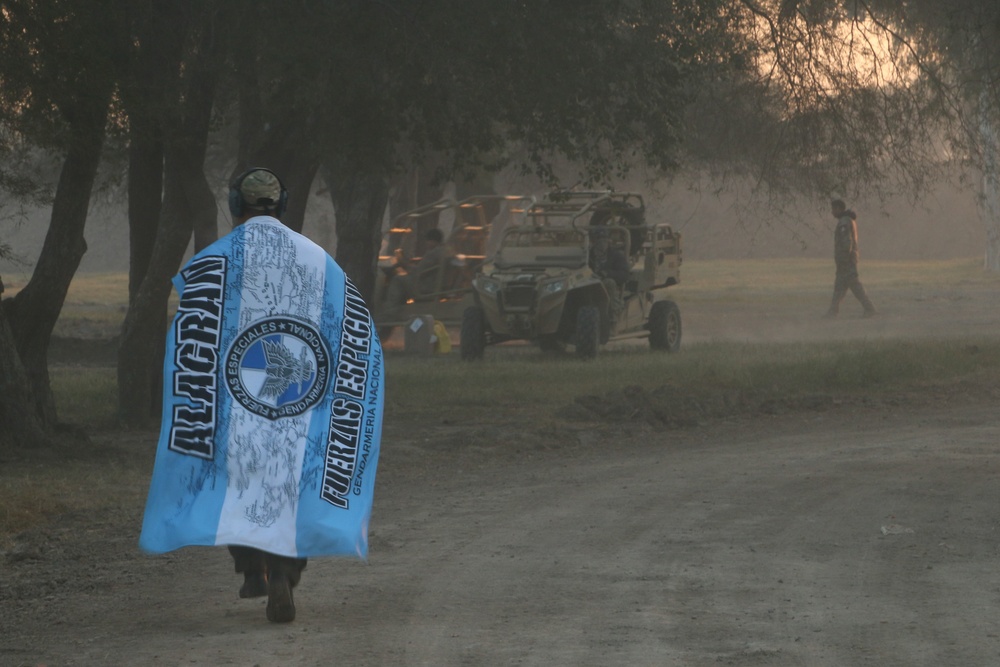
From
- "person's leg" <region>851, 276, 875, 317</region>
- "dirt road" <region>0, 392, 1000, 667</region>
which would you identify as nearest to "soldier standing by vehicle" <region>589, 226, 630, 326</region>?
"person's leg" <region>851, 276, 875, 317</region>

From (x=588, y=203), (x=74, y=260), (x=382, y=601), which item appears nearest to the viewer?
(x=382, y=601)

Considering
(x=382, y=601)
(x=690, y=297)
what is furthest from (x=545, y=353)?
(x=690, y=297)

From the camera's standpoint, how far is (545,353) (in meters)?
19.8

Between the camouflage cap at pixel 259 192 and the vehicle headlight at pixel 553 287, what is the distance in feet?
40.4

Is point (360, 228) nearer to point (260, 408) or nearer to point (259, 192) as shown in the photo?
point (259, 192)

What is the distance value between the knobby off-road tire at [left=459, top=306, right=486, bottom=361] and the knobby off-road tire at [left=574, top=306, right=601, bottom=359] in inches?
50.8

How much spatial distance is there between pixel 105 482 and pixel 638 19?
20.3 feet

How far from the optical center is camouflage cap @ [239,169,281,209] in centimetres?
569

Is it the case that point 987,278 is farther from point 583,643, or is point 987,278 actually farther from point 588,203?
point 583,643

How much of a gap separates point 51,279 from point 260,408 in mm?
6327

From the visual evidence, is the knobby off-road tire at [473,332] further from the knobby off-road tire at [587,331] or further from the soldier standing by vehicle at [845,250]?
the soldier standing by vehicle at [845,250]

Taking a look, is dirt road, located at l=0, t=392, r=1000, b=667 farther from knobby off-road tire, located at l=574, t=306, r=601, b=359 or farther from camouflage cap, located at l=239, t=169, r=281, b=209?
knobby off-road tire, located at l=574, t=306, r=601, b=359

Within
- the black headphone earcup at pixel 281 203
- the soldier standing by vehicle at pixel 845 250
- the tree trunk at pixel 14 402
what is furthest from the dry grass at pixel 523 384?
→ the soldier standing by vehicle at pixel 845 250

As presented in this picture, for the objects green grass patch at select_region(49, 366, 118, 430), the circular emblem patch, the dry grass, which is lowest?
green grass patch at select_region(49, 366, 118, 430)
